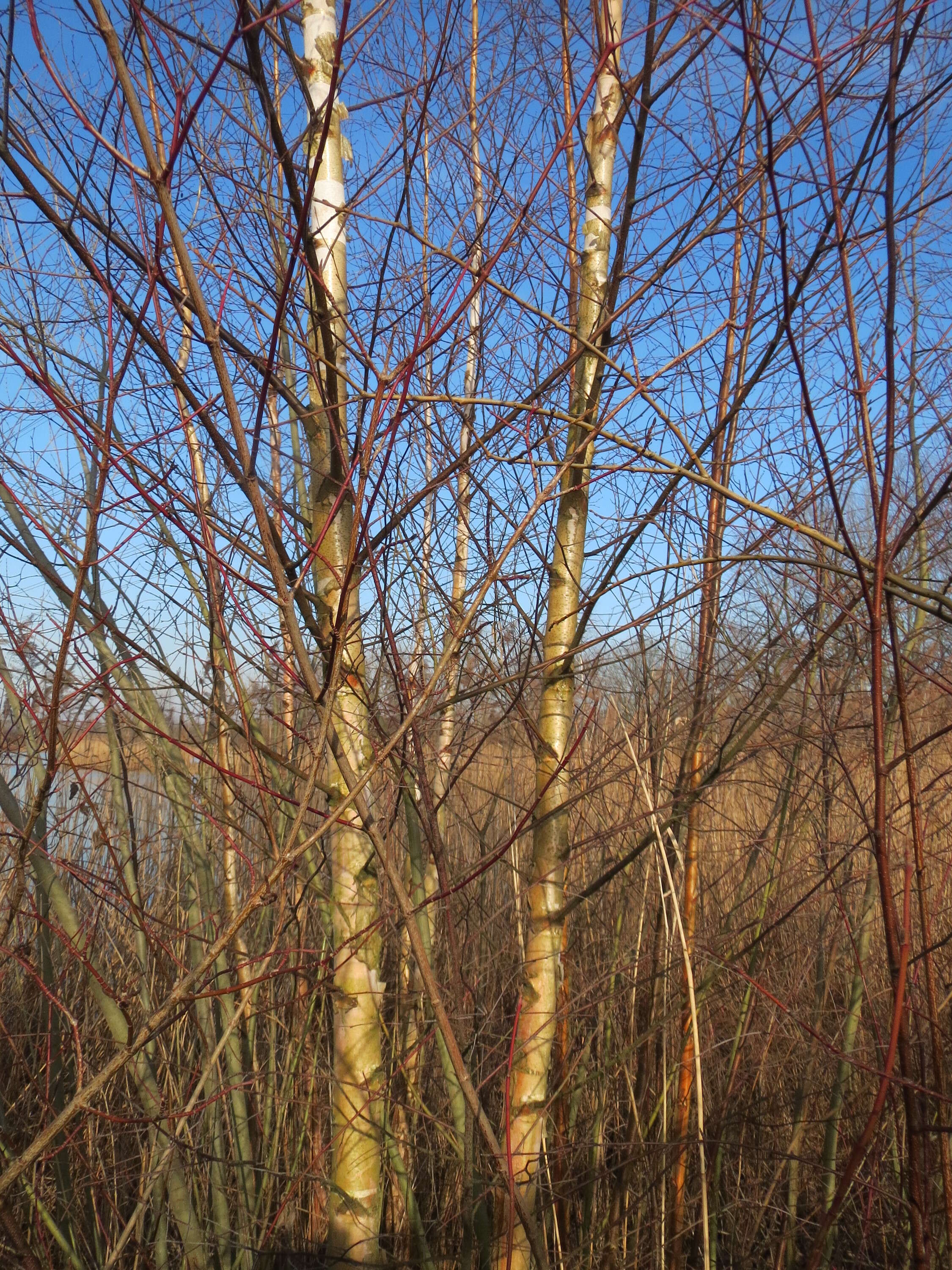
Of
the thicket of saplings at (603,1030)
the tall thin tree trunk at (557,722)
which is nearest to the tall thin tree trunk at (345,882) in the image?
the thicket of saplings at (603,1030)

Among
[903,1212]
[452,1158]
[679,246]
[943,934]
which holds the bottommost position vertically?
[903,1212]

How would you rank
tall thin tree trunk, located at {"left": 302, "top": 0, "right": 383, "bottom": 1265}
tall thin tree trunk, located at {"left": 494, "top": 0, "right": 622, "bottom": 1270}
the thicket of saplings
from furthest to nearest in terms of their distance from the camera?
the thicket of saplings → tall thin tree trunk, located at {"left": 494, "top": 0, "right": 622, "bottom": 1270} → tall thin tree trunk, located at {"left": 302, "top": 0, "right": 383, "bottom": 1265}

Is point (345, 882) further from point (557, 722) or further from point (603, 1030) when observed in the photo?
point (603, 1030)

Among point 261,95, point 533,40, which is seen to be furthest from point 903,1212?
point 533,40

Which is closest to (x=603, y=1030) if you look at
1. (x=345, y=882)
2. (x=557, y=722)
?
(x=557, y=722)

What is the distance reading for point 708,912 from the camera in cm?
325

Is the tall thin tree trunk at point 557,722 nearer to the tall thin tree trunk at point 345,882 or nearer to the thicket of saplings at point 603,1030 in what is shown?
the thicket of saplings at point 603,1030

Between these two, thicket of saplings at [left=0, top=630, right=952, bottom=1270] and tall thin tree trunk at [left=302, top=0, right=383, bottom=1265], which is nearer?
tall thin tree trunk at [left=302, top=0, right=383, bottom=1265]

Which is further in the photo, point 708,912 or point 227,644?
point 708,912

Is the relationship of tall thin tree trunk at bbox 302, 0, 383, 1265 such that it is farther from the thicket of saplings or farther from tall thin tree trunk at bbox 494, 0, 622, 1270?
tall thin tree trunk at bbox 494, 0, 622, 1270

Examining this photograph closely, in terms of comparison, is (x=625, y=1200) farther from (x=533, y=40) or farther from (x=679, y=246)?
(x=533, y=40)

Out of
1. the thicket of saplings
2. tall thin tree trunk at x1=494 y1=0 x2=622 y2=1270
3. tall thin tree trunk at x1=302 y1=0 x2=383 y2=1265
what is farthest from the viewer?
the thicket of saplings

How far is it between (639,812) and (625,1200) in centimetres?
114

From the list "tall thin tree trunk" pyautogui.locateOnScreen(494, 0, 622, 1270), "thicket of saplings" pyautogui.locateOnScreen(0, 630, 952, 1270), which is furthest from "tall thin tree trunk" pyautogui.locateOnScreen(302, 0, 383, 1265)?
"tall thin tree trunk" pyautogui.locateOnScreen(494, 0, 622, 1270)
